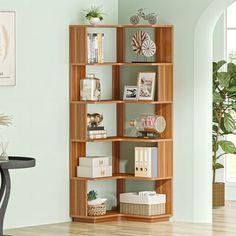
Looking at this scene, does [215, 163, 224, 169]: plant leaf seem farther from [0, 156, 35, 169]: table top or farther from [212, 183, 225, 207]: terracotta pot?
[0, 156, 35, 169]: table top

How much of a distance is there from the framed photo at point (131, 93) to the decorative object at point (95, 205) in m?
0.99

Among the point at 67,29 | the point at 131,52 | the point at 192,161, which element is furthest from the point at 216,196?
the point at 67,29

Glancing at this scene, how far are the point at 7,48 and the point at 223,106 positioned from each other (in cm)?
274

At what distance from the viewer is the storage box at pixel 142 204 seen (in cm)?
872

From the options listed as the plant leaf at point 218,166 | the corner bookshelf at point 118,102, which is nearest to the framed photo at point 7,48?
the corner bookshelf at point 118,102

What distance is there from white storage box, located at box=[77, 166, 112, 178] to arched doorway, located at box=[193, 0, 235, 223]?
870 millimetres

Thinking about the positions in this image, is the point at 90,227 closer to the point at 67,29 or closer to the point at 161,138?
the point at 161,138

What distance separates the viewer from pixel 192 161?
342 inches

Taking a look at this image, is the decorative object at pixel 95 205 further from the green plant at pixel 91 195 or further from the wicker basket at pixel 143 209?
the wicker basket at pixel 143 209

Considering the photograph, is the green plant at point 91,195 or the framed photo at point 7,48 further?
the green plant at point 91,195

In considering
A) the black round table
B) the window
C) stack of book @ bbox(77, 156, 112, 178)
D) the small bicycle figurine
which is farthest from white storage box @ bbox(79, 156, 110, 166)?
the window

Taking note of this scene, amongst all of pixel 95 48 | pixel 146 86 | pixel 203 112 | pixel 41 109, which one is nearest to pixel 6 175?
pixel 41 109

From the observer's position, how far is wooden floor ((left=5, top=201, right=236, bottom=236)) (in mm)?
8148

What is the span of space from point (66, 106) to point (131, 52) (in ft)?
2.91
